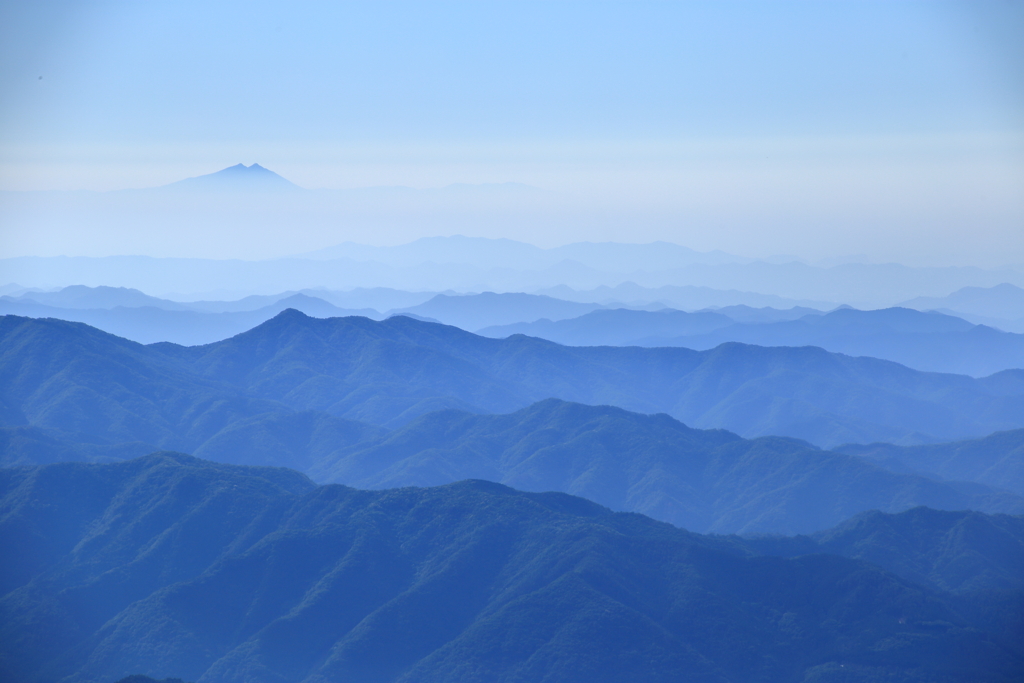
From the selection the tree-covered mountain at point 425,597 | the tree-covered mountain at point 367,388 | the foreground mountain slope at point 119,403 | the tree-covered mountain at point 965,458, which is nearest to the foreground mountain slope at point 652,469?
the foreground mountain slope at point 119,403

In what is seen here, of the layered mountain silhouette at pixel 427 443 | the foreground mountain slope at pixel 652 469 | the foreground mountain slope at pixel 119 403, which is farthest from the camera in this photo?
the foreground mountain slope at pixel 119 403

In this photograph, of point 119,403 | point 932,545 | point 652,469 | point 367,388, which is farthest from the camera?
point 367,388

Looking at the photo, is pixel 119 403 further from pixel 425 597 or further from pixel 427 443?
pixel 425 597

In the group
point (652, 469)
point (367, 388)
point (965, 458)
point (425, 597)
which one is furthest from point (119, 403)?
point (965, 458)

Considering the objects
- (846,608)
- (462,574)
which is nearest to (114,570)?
(462,574)

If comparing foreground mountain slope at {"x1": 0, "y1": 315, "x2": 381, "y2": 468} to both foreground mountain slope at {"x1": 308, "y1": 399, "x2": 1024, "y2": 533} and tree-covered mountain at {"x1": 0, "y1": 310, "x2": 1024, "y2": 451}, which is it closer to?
tree-covered mountain at {"x1": 0, "y1": 310, "x2": 1024, "y2": 451}

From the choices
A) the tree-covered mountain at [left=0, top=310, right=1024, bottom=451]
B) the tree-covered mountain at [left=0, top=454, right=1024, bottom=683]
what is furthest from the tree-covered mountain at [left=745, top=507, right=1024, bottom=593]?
the tree-covered mountain at [left=0, top=310, right=1024, bottom=451]

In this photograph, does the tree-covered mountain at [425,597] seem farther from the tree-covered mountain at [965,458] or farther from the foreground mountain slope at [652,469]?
the tree-covered mountain at [965,458]
